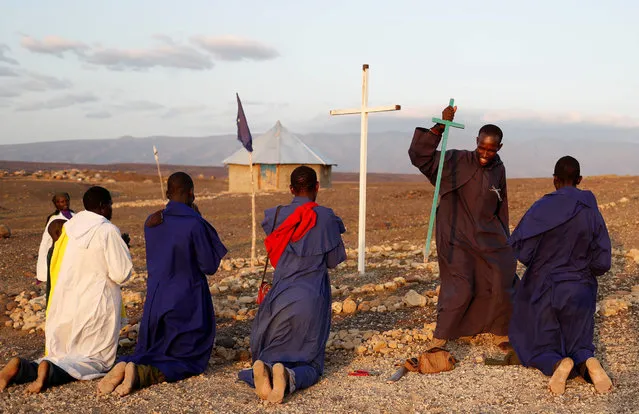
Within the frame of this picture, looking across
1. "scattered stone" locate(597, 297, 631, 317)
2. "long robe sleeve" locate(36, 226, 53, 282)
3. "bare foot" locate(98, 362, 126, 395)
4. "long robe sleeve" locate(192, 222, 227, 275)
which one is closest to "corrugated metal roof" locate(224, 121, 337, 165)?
"long robe sleeve" locate(36, 226, 53, 282)

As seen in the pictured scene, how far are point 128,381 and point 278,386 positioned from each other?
98 centimetres

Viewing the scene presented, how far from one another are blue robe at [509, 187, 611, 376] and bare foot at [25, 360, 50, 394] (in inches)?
130

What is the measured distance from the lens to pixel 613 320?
618 cm

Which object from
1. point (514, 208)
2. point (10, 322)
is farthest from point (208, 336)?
point (514, 208)

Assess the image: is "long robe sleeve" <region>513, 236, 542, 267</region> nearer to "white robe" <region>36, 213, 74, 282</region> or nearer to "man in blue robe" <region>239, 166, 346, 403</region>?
"man in blue robe" <region>239, 166, 346, 403</region>

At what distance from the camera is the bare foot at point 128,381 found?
4227 millimetres

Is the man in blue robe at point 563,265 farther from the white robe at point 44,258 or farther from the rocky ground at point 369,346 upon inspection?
the white robe at point 44,258

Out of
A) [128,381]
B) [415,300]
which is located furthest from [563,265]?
[128,381]

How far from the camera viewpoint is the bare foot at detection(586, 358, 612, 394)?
13.5ft

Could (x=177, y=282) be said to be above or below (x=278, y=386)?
above

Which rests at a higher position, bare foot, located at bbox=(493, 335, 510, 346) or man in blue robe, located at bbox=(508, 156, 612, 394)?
man in blue robe, located at bbox=(508, 156, 612, 394)

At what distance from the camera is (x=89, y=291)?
15.7ft

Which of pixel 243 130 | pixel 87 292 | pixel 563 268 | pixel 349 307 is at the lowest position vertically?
pixel 349 307

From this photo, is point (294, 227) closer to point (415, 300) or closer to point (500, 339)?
point (500, 339)
